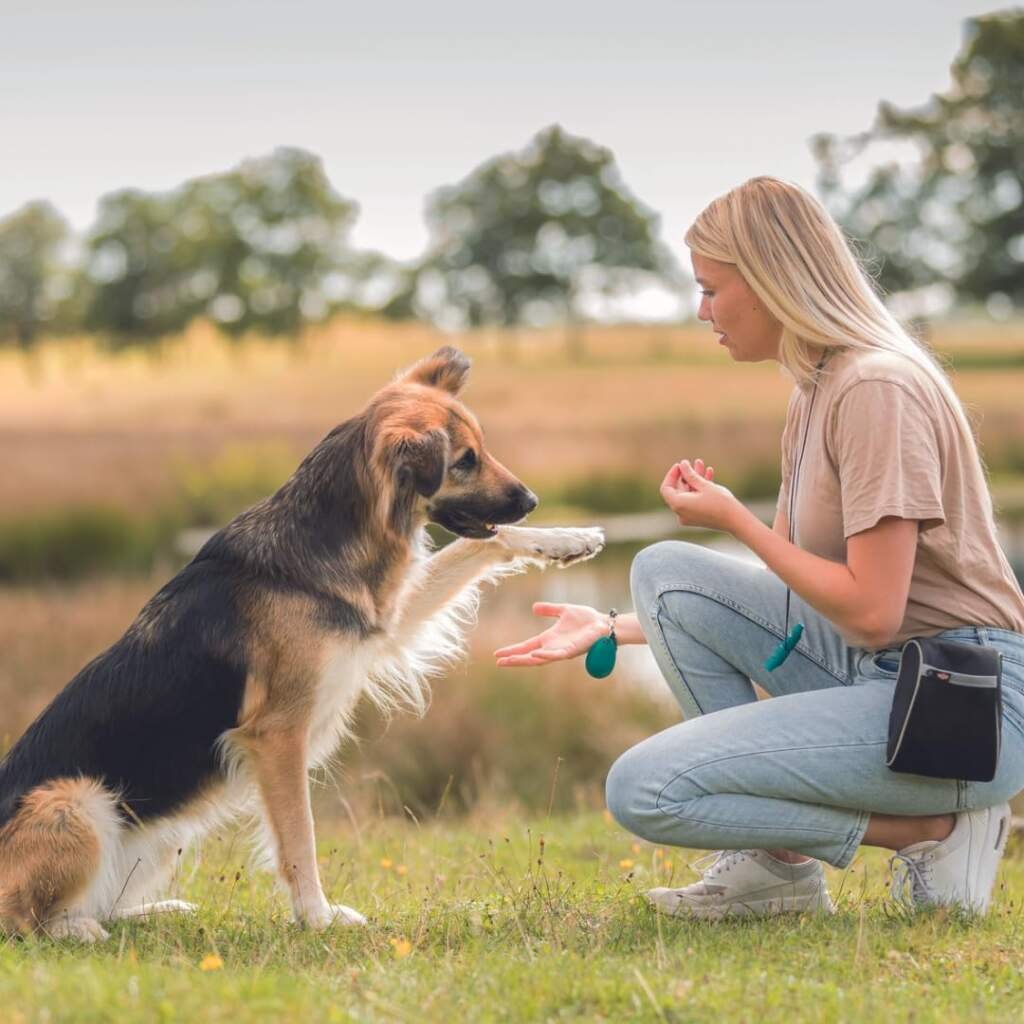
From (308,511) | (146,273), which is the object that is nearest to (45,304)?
(146,273)

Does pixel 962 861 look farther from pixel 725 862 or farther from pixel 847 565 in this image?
pixel 847 565

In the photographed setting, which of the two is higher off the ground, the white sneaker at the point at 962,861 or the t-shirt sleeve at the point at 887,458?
the t-shirt sleeve at the point at 887,458

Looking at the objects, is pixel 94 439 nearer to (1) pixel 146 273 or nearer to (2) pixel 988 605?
(2) pixel 988 605

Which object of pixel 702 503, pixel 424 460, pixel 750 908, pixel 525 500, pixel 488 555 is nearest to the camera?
pixel 702 503

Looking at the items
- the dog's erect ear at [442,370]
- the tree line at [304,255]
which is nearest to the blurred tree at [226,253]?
the tree line at [304,255]

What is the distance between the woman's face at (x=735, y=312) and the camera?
4.23 meters

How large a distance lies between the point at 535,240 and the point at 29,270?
86.4ft

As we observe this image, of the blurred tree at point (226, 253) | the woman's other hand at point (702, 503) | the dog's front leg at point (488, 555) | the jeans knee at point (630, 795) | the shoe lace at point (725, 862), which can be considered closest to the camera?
the woman's other hand at point (702, 503)

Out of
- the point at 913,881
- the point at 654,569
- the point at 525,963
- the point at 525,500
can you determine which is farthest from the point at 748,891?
the point at 525,500

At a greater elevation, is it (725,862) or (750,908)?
(725,862)

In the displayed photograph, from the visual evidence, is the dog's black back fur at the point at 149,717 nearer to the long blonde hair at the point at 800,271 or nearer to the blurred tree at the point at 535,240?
the long blonde hair at the point at 800,271

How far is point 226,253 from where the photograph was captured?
217ft

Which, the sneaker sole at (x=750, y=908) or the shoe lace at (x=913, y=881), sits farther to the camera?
the sneaker sole at (x=750, y=908)

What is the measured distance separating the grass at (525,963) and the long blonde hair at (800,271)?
1.55 meters
